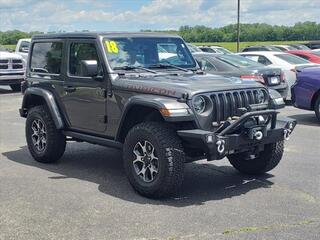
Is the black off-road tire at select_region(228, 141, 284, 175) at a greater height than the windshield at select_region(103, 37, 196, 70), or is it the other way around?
the windshield at select_region(103, 37, 196, 70)

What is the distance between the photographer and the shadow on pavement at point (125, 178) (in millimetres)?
5992

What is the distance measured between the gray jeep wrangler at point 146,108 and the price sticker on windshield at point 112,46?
1 cm

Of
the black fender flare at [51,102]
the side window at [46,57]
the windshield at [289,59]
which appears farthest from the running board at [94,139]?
the windshield at [289,59]

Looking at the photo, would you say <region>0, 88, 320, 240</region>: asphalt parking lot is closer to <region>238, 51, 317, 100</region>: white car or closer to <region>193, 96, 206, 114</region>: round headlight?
<region>193, 96, 206, 114</region>: round headlight

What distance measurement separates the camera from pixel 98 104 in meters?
6.73

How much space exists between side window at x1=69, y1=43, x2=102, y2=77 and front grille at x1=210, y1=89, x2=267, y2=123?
1.76m

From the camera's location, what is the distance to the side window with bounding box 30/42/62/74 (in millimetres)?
7496

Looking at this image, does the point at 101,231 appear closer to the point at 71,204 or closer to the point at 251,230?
the point at 71,204

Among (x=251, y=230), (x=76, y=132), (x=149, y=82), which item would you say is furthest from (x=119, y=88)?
(x=251, y=230)

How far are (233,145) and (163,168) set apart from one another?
77cm

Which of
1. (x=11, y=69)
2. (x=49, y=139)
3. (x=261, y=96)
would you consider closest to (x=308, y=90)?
(x=261, y=96)

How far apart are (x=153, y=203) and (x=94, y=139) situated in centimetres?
152

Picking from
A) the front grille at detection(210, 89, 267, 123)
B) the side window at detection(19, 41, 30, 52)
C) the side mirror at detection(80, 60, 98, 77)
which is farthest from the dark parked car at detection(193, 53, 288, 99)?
the side window at detection(19, 41, 30, 52)

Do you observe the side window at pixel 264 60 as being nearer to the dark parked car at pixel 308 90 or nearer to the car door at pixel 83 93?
the dark parked car at pixel 308 90
